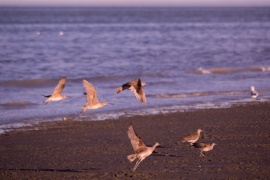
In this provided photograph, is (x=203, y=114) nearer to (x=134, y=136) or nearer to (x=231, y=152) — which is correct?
(x=231, y=152)

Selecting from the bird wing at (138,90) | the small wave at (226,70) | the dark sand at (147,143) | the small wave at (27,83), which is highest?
the bird wing at (138,90)

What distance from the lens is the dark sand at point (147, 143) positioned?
32.6ft

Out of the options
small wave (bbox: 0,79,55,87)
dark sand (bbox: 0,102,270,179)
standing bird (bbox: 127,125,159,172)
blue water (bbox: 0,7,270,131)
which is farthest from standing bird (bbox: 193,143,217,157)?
small wave (bbox: 0,79,55,87)

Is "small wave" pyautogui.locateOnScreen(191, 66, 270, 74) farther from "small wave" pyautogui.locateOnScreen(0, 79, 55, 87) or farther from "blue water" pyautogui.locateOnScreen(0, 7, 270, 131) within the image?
"small wave" pyautogui.locateOnScreen(0, 79, 55, 87)

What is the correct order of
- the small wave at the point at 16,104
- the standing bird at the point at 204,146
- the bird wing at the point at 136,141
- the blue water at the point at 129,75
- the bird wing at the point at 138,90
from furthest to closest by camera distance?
the small wave at the point at 16,104
the blue water at the point at 129,75
the bird wing at the point at 138,90
the standing bird at the point at 204,146
the bird wing at the point at 136,141

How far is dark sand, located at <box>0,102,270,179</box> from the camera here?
9938mm

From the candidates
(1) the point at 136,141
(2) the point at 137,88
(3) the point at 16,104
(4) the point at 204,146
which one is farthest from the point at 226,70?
(1) the point at 136,141

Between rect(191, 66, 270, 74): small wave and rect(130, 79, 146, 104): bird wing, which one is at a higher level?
rect(130, 79, 146, 104): bird wing

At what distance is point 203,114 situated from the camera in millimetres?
15555

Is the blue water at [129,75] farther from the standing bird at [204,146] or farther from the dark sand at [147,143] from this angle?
the standing bird at [204,146]

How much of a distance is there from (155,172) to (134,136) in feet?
3.35

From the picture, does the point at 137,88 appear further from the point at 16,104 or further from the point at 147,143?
the point at 16,104

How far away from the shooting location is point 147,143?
12.3m

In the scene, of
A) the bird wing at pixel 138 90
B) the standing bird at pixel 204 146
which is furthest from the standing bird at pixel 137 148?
the bird wing at pixel 138 90
